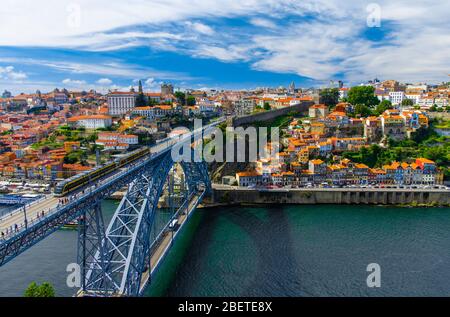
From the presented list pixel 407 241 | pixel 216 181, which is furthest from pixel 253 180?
pixel 407 241

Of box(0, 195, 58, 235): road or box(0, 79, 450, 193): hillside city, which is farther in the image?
box(0, 79, 450, 193): hillside city

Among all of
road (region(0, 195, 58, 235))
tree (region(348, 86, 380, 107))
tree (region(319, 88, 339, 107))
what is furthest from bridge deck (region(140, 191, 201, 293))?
tree (region(348, 86, 380, 107))

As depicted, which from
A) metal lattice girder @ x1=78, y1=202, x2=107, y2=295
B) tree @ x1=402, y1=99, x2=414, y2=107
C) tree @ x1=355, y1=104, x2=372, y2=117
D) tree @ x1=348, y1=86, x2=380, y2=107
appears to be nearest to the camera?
metal lattice girder @ x1=78, y1=202, x2=107, y2=295

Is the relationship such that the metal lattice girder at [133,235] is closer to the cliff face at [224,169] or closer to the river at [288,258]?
the river at [288,258]

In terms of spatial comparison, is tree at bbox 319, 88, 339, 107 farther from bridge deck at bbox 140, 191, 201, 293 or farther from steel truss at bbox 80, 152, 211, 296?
steel truss at bbox 80, 152, 211, 296

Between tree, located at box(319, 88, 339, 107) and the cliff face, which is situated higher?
tree, located at box(319, 88, 339, 107)

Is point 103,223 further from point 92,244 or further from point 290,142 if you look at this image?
point 290,142
